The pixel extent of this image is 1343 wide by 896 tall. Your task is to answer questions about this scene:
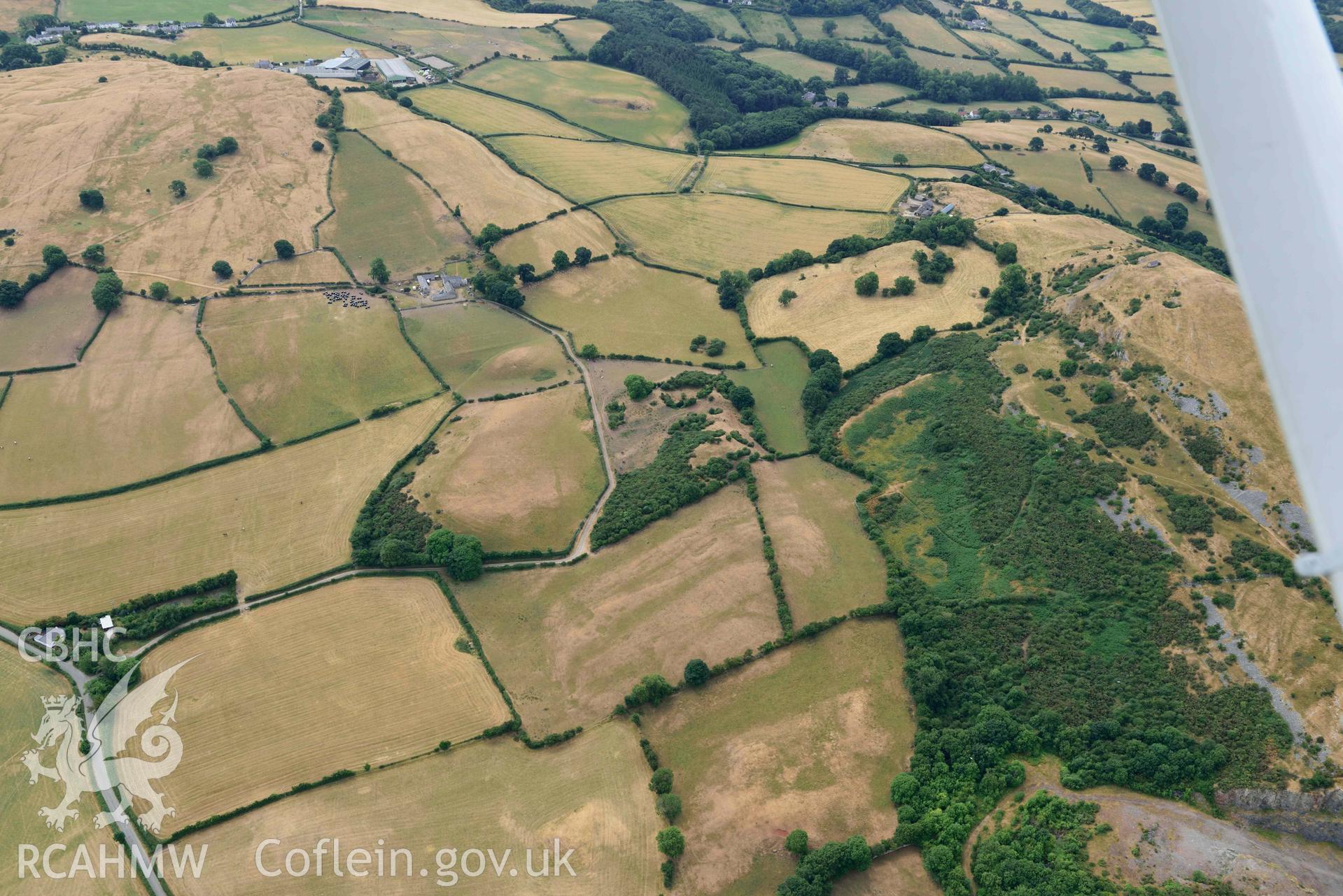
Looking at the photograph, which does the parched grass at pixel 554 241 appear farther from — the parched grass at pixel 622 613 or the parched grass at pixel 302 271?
the parched grass at pixel 622 613

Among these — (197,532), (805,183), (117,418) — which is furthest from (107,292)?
(805,183)

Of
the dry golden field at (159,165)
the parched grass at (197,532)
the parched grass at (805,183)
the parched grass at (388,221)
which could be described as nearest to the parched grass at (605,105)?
the parched grass at (805,183)

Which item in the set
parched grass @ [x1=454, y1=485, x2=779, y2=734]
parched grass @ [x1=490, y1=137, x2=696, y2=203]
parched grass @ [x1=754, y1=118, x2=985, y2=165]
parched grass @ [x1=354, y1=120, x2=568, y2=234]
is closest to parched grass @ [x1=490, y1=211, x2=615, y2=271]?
parched grass @ [x1=354, y1=120, x2=568, y2=234]

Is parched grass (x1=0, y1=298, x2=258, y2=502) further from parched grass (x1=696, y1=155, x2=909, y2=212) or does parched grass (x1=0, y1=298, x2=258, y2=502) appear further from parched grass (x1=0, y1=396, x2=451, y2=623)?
parched grass (x1=696, y1=155, x2=909, y2=212)

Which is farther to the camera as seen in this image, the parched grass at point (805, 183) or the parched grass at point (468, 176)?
the parched grass at point (805, 183)

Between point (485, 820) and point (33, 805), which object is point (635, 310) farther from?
point (33, 805)

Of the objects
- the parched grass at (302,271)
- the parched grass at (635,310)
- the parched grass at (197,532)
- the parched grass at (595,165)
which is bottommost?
the parched grass at (197,532)
